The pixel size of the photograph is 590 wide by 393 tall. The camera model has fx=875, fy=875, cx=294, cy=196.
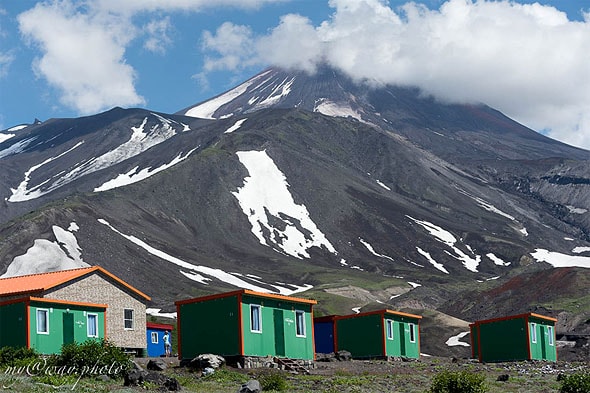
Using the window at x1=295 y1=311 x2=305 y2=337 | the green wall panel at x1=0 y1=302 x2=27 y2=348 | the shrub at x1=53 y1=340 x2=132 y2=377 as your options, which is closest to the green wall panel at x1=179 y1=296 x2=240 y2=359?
the window at x1=295 y1=311 x2=305 y2=337

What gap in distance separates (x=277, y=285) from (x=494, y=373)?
3129 inches

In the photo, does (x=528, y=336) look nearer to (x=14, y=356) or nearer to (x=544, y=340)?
(x=544, y=340)

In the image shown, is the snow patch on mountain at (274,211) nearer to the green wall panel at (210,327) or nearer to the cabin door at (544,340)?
the cabin door at (544,340)

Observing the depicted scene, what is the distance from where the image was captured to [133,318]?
4494cm

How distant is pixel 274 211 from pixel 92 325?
119781mm

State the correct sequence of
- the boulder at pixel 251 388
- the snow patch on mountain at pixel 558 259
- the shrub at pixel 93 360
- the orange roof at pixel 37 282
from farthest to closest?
the snow patch on mountain at pixel 558 259 → the orange roof at pixel 37 282 → the shrub at pixel 93 360 → the boulder at pixel 251 388

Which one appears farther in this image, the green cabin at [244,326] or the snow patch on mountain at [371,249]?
the snow patch on mountain at [371,249]

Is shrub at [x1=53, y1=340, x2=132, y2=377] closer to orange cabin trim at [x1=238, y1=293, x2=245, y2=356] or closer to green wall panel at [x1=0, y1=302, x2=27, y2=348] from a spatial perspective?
orange cabin trim at [x1=238, y1=293, x2=245, y2=356]

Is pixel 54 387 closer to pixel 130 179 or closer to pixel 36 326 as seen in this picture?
pixel 36 326

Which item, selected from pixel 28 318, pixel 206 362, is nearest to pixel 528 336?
pixel 206 362

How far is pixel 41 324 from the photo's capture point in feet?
118

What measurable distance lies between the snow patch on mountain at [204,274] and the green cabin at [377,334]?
58.6 meters

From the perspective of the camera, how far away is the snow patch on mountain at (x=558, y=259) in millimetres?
146800

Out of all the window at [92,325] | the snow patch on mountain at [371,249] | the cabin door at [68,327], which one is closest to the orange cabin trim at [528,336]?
the window at [92,325]
